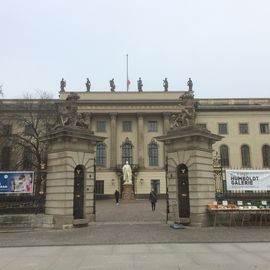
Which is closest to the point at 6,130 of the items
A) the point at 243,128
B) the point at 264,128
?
the point at 243,128

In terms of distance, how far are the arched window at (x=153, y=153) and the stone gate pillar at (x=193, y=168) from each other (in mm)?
48727

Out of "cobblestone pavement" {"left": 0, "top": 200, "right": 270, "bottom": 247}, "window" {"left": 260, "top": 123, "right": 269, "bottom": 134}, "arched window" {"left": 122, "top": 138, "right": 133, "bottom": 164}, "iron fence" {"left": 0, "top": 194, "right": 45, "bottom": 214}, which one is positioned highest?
"window" {"left": 260, "top": 123, "right": 269, "bottom": 134}

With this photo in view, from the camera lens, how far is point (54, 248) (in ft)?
38.2

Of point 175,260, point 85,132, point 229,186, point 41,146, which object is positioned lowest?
point 175,260

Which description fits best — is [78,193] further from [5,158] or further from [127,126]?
[127,126]

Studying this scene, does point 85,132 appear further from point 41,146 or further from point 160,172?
point 160,172

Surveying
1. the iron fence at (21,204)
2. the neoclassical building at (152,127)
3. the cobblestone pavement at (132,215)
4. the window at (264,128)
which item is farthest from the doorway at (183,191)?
the window at (264,128)

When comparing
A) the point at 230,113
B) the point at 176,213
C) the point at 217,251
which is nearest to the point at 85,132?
the point at 176,213

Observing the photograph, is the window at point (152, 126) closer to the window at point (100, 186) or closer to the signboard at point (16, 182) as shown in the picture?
the window at point (100, 186)

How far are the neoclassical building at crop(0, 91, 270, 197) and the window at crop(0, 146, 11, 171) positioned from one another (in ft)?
58.0

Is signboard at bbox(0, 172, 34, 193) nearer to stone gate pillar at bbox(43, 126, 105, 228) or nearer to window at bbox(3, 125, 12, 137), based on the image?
stone gate pillar at bbox(43, 126, 105, 228)

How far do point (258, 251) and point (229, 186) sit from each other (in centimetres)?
818

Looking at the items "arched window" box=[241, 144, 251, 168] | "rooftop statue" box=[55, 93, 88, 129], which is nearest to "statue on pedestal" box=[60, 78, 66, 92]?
"arched window" box=[241, 144, 251, 168]

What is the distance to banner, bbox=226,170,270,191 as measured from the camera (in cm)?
1888
